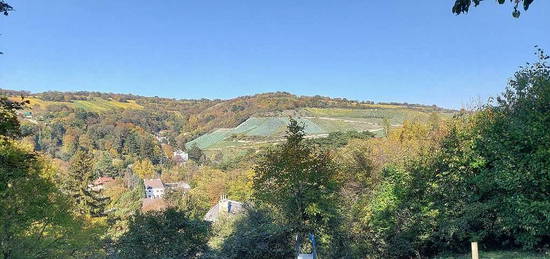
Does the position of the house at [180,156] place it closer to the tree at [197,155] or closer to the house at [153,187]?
the tree at [197,155]

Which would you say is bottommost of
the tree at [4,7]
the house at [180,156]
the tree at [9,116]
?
the house at [180,156]

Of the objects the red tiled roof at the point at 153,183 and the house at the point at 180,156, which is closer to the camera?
the red tiled roof at the point at 153,183

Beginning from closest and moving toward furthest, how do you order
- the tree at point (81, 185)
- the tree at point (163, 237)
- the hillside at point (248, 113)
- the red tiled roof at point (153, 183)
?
the tree at point (163, 237), the tree at point (81, 185), the hillside at point (248, 113), the red tiled roof at point (153, 183)

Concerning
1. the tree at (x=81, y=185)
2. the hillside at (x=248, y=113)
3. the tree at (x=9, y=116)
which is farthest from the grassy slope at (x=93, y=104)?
the tree at (x=9, y=116)

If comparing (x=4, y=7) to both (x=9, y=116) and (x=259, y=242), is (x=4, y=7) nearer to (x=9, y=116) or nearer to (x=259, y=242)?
(x=9, y=116)

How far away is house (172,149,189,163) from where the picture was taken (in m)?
128

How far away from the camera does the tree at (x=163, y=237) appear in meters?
14.3

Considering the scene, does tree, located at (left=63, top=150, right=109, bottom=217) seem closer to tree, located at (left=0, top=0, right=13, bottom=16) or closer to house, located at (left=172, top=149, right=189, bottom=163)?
tree, located at (left=0, top=0, right=13, bottom=16)

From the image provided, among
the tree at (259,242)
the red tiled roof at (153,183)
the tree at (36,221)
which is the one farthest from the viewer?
the red tiled roof at (153,183)

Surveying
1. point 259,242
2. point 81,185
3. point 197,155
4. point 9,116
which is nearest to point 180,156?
point 197,155

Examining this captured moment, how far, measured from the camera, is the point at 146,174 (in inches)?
4299

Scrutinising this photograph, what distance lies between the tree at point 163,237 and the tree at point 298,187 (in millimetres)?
3158

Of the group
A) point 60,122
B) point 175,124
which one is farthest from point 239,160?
point 175,124

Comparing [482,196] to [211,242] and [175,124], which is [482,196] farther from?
[175,124]
